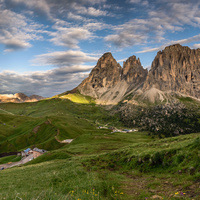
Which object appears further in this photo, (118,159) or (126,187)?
(118,159)

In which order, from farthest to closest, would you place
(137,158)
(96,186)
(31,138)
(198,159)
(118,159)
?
(31,138), (118,159), (137,158), (198,159), (96,186)

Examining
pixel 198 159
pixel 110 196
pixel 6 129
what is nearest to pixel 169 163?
pixel 198 159

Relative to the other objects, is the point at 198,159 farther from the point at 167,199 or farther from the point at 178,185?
the point at 167,199

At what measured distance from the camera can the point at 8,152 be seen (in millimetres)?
117250

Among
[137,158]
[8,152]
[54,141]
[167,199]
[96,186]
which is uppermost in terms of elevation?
[167,199]

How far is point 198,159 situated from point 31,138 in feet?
464

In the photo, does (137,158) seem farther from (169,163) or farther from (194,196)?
(194,196)

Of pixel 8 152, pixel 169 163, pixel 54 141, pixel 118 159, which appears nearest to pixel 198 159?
pixel 169 163

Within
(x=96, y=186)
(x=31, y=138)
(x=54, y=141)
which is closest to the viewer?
(x=96, y=186)

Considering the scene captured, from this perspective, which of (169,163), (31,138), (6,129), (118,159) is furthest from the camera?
(6,129)

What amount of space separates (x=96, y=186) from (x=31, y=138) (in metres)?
137

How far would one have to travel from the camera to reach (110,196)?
40.9 ft

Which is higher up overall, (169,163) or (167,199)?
(167,199)

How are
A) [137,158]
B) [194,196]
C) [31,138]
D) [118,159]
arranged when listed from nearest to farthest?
[194,196]
[137,158]
[118,159]
[31,138]
